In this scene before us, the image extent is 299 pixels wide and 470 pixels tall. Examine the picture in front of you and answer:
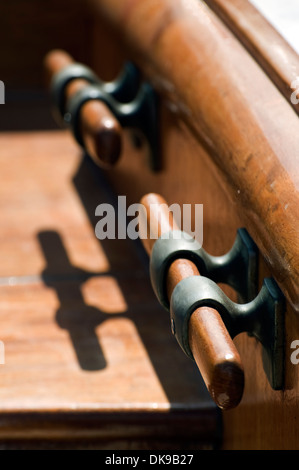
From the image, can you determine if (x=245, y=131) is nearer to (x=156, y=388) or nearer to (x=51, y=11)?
(x=156, y=388)

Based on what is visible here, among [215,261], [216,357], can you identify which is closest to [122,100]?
[215,261]

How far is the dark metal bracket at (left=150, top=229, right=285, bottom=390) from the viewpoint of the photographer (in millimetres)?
600

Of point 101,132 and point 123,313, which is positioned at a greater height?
point 101,132

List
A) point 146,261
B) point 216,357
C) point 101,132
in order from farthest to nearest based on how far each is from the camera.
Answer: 1. point 146,261
2. point 101,132
3. point 216,357

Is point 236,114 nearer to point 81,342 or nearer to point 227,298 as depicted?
point 227,298

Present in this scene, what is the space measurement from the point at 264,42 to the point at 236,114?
0.24 ft

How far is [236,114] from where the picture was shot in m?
0.69

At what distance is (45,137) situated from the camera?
1.61 meters

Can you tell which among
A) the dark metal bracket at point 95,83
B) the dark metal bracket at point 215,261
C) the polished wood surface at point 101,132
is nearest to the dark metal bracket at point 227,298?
the dark metal bracket at point 215,261

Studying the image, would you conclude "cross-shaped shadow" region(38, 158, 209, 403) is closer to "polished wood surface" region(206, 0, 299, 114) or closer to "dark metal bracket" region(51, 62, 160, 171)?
"dark metal bracket" region(51, 62, 160, 171)

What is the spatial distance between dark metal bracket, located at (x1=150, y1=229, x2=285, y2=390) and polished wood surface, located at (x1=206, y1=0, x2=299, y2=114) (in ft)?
0.43

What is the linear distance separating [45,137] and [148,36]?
2.26 feet
